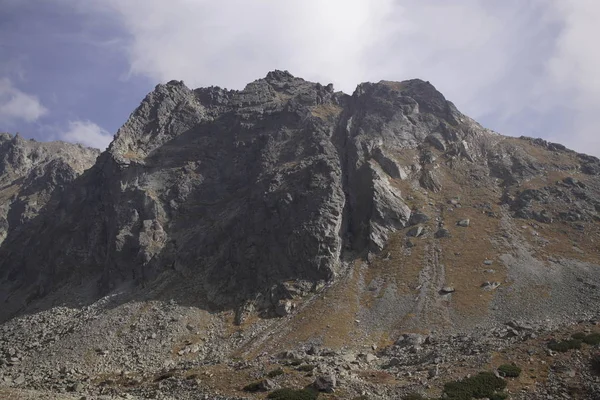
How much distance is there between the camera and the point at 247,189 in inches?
4299

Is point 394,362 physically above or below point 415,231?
below

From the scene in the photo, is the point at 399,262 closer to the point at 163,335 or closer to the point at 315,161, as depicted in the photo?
the point at 315,161

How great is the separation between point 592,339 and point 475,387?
45.7 ft

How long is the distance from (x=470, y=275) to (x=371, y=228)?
887 inches

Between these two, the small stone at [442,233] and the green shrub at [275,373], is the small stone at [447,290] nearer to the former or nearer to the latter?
the small stone at [442,233]

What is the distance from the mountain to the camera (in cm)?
6116

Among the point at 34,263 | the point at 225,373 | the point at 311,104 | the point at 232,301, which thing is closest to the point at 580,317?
the point at 225,373

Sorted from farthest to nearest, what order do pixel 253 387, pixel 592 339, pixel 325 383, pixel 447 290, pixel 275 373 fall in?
pixel 447 290
pixel 275 373
pixel 592 339
pixel 253 387
pixel 325 383

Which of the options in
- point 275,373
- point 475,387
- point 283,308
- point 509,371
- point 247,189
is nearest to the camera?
point 475,387

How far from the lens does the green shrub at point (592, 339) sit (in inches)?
1588

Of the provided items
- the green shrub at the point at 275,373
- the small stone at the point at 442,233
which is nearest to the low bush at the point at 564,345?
the green shrub at the point at 275,373

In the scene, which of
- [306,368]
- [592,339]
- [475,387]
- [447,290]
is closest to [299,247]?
[447,290]

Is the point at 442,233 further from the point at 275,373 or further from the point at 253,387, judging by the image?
the point at 253,387

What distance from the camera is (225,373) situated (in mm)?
44406
